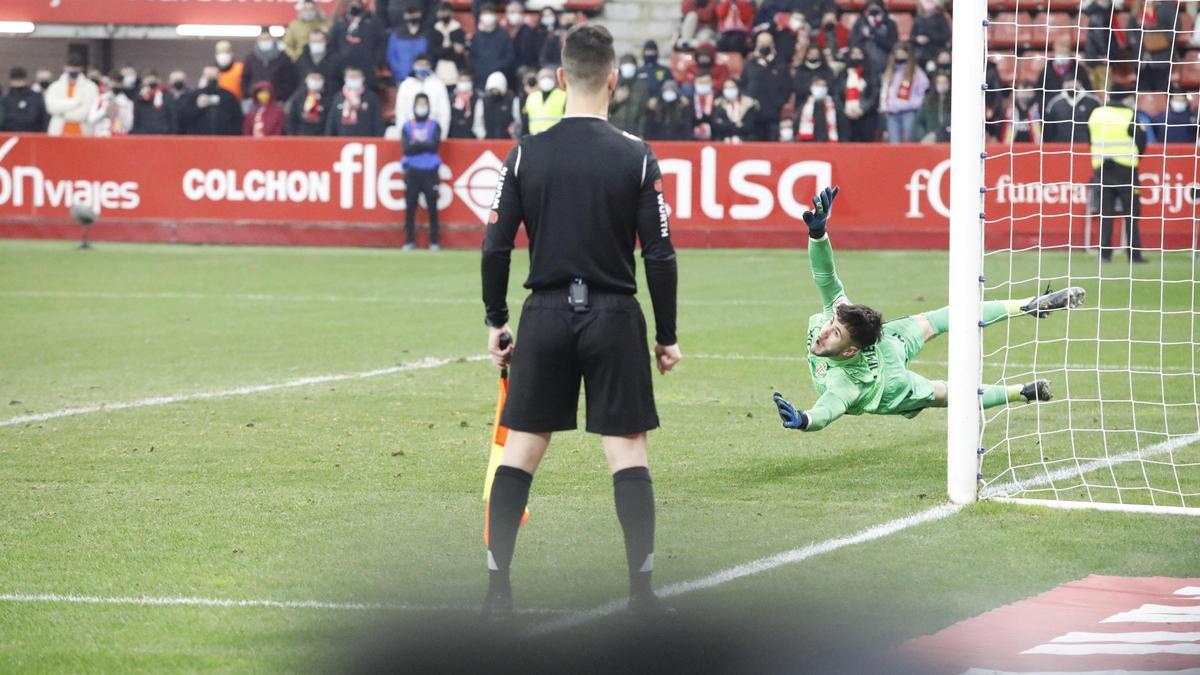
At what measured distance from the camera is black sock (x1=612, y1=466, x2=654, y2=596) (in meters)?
5.37

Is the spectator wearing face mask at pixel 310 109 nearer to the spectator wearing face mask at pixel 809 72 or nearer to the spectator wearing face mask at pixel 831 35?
the spectator wearing face mask at pixel 809 72

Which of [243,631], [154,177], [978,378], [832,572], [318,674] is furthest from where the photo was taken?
[154,177]

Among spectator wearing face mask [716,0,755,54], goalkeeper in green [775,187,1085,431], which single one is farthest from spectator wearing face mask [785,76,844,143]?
goalkeeper in green [775,187,1085,431]

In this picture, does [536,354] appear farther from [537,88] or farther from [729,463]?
[537,88]

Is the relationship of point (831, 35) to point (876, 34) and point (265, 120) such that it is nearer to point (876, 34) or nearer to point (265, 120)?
point (876, 34)

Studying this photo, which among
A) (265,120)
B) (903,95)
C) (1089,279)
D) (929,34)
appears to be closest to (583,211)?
(1089,279)

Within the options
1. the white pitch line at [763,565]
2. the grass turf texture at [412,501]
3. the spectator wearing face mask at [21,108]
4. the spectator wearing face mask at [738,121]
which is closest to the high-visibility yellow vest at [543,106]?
the spectator wearing face mask at [738,121]

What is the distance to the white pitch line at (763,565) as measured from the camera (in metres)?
5.30

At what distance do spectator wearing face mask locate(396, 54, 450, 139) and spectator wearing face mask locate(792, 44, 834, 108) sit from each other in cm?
501

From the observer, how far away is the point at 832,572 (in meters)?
5.93

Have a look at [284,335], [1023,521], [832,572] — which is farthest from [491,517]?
[284,335]

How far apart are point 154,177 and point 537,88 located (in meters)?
5.43

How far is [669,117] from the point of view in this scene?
23.1 m

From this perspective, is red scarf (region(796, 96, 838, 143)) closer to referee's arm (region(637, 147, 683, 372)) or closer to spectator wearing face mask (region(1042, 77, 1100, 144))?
spectator wearing face mask (region(1042, 77, 1100, 144))
